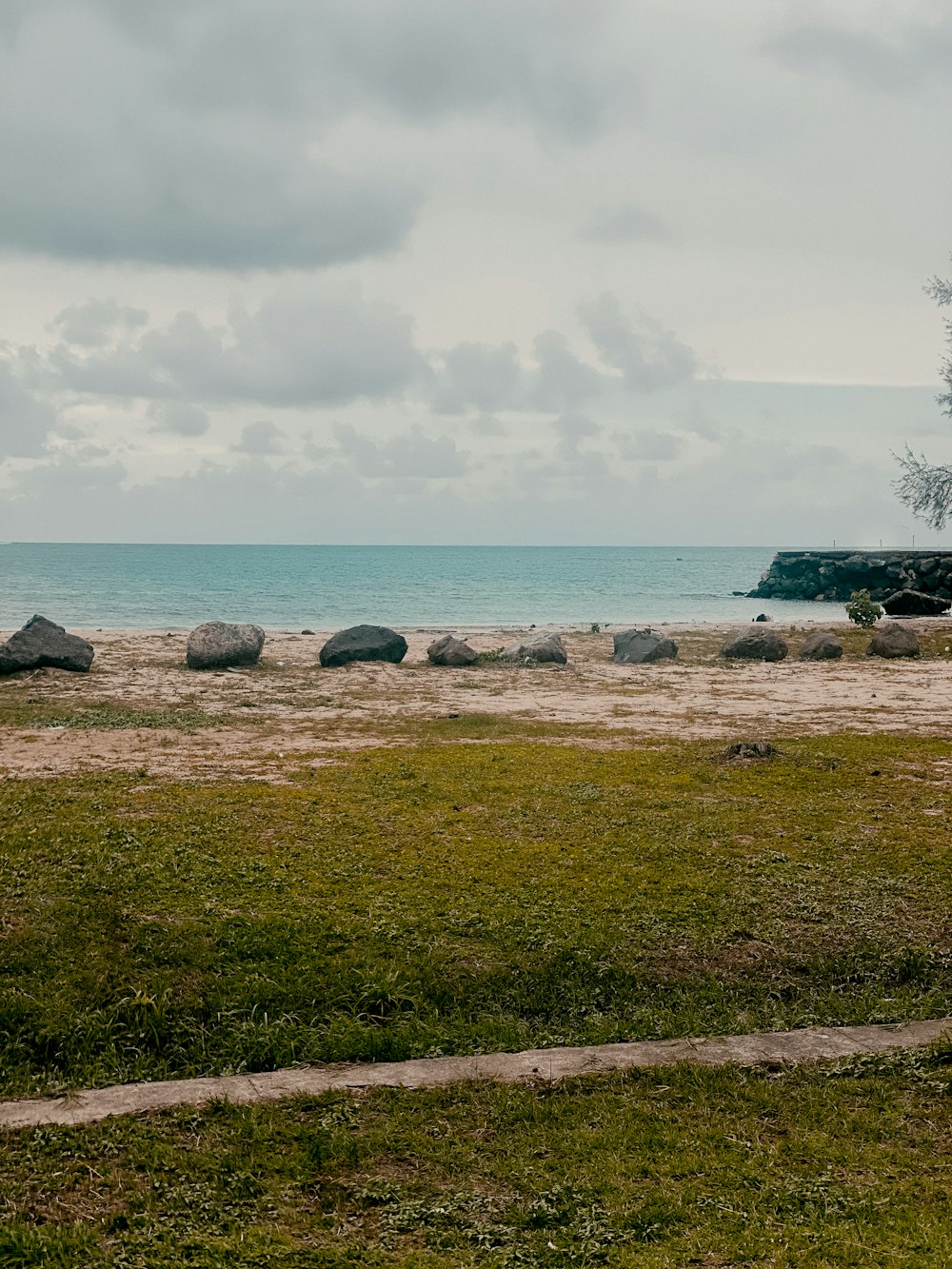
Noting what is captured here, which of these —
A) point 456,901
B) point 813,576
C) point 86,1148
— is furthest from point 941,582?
point 86,1148

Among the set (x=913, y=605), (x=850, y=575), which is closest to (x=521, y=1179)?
(x=913, y=605)

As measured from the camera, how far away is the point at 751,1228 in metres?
4.41

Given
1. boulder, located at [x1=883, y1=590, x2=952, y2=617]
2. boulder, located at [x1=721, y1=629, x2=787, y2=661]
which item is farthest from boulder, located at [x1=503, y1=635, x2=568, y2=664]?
boulder, located at [x1=883, y1=590, x2=952, y2=617]

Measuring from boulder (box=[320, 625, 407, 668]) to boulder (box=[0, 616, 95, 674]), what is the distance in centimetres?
605

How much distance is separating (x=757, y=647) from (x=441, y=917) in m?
22.7

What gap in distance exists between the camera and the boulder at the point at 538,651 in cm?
2769

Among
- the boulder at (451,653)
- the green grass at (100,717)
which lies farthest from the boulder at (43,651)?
the boulder at (451,653)

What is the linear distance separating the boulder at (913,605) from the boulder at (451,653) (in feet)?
108

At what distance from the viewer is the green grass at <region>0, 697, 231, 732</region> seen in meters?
16.7

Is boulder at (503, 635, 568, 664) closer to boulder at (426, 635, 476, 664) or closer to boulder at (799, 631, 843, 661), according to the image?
boulder at (426, 635, 476, 664)

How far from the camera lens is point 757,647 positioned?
29359mm

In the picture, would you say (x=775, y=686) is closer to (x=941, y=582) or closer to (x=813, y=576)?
(x=941, y=582)

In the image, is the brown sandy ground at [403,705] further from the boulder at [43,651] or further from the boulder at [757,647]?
the boulder at [757,647]

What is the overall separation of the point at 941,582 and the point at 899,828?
6091 centimetres
